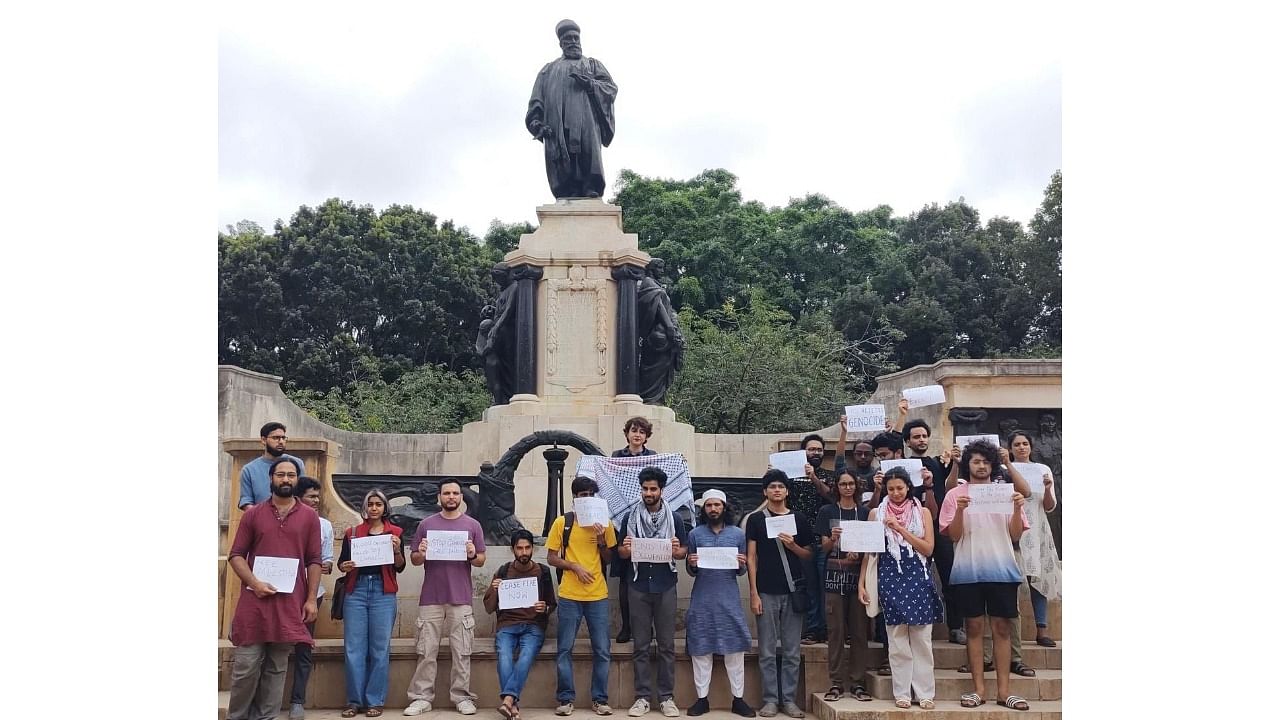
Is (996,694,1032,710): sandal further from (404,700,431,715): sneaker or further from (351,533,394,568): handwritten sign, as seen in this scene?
(351,533,394,568): handwritten sign

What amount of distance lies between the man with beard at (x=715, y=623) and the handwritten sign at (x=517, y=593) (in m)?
1.08

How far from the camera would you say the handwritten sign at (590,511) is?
727 centimetres

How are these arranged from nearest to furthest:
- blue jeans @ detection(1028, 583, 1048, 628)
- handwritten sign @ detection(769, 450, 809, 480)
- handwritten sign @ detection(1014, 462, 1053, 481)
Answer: handwritten sign @ detection(1014, 462, 1053, 481)
blue jeans @ detection(1028, 583, 1048, 628)
handwritten sign @ detection(769, 450, 809, 480)

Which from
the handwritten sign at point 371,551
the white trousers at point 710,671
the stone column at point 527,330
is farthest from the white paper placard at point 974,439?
the stone column at point 527,330

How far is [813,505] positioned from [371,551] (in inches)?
132

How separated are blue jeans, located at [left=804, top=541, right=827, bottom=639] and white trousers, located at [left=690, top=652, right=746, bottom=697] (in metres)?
0.72

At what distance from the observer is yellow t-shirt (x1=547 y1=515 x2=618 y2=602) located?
7.26m

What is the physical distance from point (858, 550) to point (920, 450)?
1.23 m

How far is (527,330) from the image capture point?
506 inches

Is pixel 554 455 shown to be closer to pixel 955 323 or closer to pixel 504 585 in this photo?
pixel 504 585

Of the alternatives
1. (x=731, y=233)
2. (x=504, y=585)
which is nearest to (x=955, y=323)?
(x=731, y=233)

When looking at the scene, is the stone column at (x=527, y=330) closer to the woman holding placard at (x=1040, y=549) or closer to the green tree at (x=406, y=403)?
the woman holding placard at (x=1040, y=549)

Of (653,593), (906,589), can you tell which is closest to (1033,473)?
(906,589)

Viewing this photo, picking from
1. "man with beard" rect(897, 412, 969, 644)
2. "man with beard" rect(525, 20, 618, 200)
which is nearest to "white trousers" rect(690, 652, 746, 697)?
"man with beard" rect(897, 412, 969, 644)
